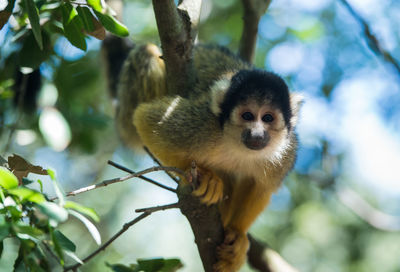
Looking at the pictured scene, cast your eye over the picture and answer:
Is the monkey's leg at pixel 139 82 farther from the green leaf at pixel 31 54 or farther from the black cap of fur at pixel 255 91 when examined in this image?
the green leaf at pixel 31 54

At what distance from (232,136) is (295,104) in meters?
0.64

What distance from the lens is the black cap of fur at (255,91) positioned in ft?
11.4

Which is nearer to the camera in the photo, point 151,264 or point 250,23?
point 151,264

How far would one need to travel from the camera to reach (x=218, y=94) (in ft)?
11.8

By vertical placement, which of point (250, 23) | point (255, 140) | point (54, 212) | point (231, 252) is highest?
point (250, 23)

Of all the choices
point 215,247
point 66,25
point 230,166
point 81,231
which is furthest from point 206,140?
point 81,231

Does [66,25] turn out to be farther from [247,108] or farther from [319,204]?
[319,204]

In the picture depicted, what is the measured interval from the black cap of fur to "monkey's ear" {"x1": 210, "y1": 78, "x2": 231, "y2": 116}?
3 cm

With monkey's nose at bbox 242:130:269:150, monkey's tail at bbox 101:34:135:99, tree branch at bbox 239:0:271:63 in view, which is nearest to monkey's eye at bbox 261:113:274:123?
monkey's nose at bbox 242:130:269:150

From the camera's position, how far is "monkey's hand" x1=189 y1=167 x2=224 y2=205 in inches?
125

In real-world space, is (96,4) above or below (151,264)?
above

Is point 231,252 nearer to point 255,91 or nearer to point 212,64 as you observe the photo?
point 255,91

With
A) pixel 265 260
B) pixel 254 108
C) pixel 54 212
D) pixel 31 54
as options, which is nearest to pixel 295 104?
pixel 254 108

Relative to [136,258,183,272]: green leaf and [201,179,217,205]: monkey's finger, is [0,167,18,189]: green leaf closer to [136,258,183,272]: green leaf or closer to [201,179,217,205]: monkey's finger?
[136,258,183,272]: green leaf
